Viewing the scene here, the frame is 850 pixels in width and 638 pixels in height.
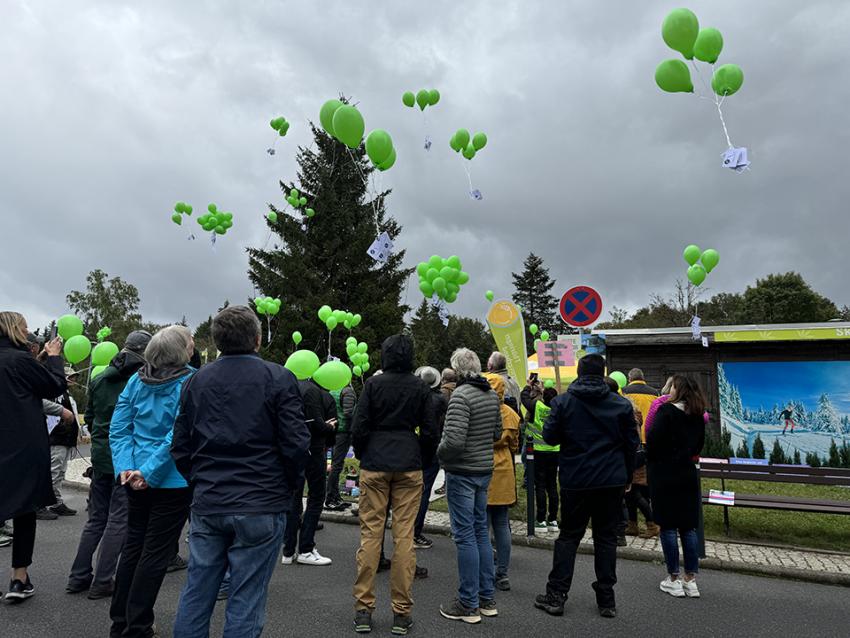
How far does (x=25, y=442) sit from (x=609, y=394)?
4265mm

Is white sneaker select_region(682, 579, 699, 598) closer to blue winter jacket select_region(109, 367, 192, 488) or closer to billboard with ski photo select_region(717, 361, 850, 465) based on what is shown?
blue winter jacket select_region(109, 367, 192, 488)

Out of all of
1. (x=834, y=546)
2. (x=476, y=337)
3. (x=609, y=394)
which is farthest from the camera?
(x=476, y=337)

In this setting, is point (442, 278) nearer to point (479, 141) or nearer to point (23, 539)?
point (479, 141)

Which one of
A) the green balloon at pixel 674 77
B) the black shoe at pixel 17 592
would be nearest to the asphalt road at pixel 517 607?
the black shoe at pixel 17 592

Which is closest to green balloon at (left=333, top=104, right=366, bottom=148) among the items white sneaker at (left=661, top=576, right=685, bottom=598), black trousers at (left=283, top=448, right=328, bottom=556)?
black trousers at (left=283, top=448, right=328, bottom=556)

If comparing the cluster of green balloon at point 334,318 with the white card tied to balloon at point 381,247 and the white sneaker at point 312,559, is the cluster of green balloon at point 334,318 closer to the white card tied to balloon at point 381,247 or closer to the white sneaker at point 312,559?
the white card tied to balloon at point 381,247

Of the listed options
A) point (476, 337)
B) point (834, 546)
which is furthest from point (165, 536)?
point (476, 337)

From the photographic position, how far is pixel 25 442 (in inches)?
153

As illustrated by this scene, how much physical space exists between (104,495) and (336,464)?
3.64 m

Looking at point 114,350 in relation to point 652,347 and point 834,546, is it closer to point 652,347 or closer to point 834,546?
point 834,546

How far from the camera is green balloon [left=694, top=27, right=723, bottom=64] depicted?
238 inches

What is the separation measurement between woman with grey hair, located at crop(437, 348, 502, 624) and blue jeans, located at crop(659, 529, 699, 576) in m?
1.58

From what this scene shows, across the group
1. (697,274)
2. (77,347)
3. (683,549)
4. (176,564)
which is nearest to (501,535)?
(683,549)

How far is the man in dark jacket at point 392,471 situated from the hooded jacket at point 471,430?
0.51 feet
